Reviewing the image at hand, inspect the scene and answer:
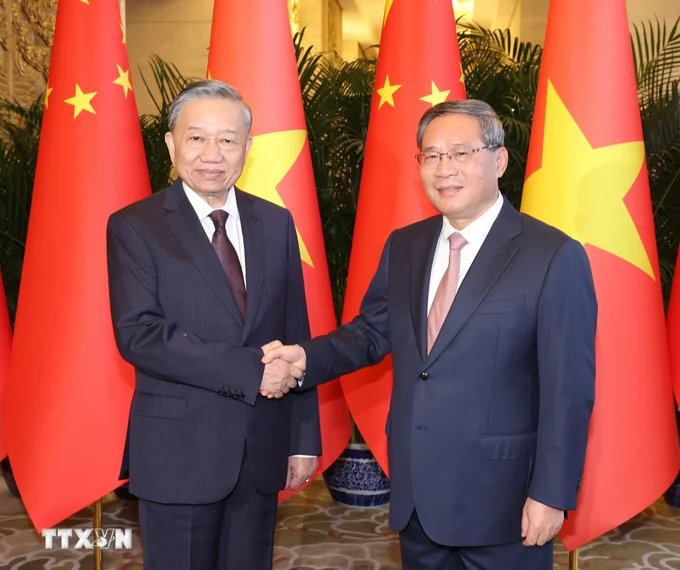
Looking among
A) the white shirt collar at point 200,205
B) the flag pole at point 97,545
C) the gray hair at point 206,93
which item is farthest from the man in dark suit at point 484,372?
the flag pole at point 97,545

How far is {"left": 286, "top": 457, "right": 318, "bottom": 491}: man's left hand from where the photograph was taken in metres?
2.12

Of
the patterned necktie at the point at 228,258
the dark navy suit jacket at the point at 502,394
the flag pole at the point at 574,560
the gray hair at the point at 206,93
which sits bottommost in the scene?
the flag pole at the point at 574,560

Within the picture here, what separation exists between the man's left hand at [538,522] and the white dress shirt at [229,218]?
87cm

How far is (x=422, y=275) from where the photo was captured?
193cm

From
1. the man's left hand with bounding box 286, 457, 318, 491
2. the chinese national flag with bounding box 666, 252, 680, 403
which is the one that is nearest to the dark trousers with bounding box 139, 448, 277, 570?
the man's left hand with bounding box 286, 457, 318, 491

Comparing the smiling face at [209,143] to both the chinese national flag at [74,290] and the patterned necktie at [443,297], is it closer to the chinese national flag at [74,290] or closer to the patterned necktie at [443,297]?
the patterned necktie at [443,297]

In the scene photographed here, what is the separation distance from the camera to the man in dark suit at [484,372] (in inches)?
68.6

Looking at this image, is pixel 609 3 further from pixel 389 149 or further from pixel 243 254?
pixel 243 254

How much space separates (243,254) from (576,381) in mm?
878

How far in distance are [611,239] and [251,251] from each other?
1433 mm

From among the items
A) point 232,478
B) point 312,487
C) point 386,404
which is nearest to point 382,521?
point 312,487

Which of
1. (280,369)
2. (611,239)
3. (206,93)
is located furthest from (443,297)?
(611,239)

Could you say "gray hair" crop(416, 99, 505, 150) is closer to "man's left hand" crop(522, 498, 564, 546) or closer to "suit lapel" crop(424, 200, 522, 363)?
"suit lapel" crop(424, 200, 522, 363)

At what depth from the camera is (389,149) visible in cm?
312
